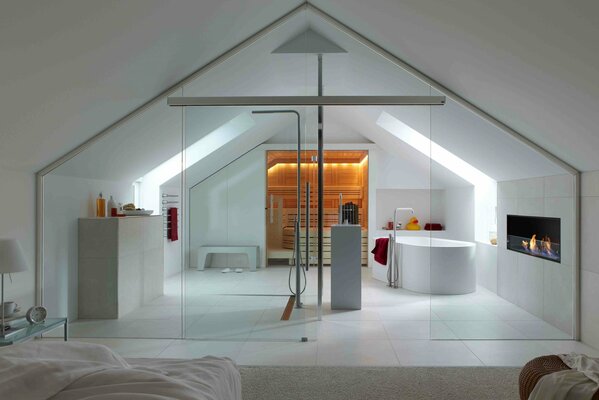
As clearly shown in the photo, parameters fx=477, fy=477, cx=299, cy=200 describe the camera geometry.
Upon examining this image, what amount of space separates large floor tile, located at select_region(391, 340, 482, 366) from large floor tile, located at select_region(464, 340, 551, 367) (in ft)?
0.26

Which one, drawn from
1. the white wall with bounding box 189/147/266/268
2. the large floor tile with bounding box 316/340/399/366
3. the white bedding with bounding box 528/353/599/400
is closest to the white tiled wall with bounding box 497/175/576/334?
the large floor tile with bounding box 316/340/399/366

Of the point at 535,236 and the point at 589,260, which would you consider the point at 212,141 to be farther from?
the point at 589,260

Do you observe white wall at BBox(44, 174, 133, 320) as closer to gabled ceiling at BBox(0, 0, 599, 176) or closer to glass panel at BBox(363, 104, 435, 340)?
gabled ceiling at BBox(0, 0, 599, 176)

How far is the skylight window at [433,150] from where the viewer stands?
17.8 ft

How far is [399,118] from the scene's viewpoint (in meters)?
5.02

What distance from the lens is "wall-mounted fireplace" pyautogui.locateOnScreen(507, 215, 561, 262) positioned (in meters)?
4.43

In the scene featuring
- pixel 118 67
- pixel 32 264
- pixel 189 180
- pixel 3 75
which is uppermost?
pixel 118 67

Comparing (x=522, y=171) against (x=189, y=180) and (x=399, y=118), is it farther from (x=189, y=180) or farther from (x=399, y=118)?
(x=189, y=180)

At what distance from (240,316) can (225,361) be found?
6.75ft

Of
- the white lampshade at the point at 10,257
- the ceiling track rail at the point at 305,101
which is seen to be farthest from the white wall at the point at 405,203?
the white lampshade at the point at 10,257

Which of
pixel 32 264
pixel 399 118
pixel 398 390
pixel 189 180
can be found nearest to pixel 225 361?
pixel 398 390

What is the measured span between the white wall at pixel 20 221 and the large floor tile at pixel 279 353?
6.38ft

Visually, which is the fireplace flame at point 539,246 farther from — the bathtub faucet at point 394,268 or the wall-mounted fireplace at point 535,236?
the bathtub faucet at point 394,268

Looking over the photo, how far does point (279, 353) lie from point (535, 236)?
109 inches
